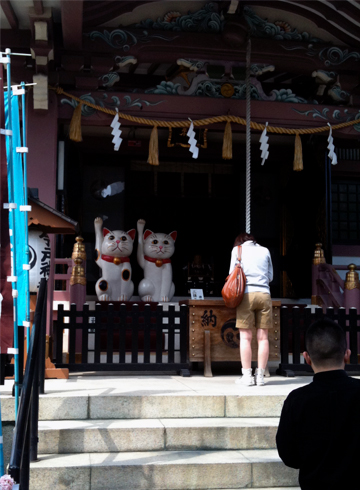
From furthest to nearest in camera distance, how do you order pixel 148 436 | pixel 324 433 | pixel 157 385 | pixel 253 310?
1. pixel 253 310
2. pixel 157 385
3. pixel 148 436
4. pixel 324 433

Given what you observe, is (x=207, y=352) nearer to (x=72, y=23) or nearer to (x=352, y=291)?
(x=352, y=291)

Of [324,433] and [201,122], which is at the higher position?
[201,122]

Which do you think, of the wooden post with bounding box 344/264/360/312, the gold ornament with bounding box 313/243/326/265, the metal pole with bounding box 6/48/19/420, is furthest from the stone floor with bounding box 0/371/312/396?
the gold ornament with bounding box 313/243/326/265

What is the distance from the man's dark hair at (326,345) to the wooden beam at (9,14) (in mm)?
6931

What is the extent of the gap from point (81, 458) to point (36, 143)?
5548 mm

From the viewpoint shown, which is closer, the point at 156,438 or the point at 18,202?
the point at 18,202

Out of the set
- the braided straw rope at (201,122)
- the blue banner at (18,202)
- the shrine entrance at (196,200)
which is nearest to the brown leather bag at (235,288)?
the blue banner at (18,202)

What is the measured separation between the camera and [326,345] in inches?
103

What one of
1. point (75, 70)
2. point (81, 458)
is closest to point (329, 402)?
point (81, 458)

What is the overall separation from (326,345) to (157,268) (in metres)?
8.05

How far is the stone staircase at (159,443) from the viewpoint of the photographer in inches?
172

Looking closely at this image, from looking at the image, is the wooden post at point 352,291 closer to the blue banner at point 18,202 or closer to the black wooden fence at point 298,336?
the black wooden fence at point 298,336

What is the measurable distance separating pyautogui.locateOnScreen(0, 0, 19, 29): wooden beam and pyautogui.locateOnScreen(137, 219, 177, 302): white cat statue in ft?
12.5

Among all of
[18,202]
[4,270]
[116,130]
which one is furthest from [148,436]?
[116,130]
